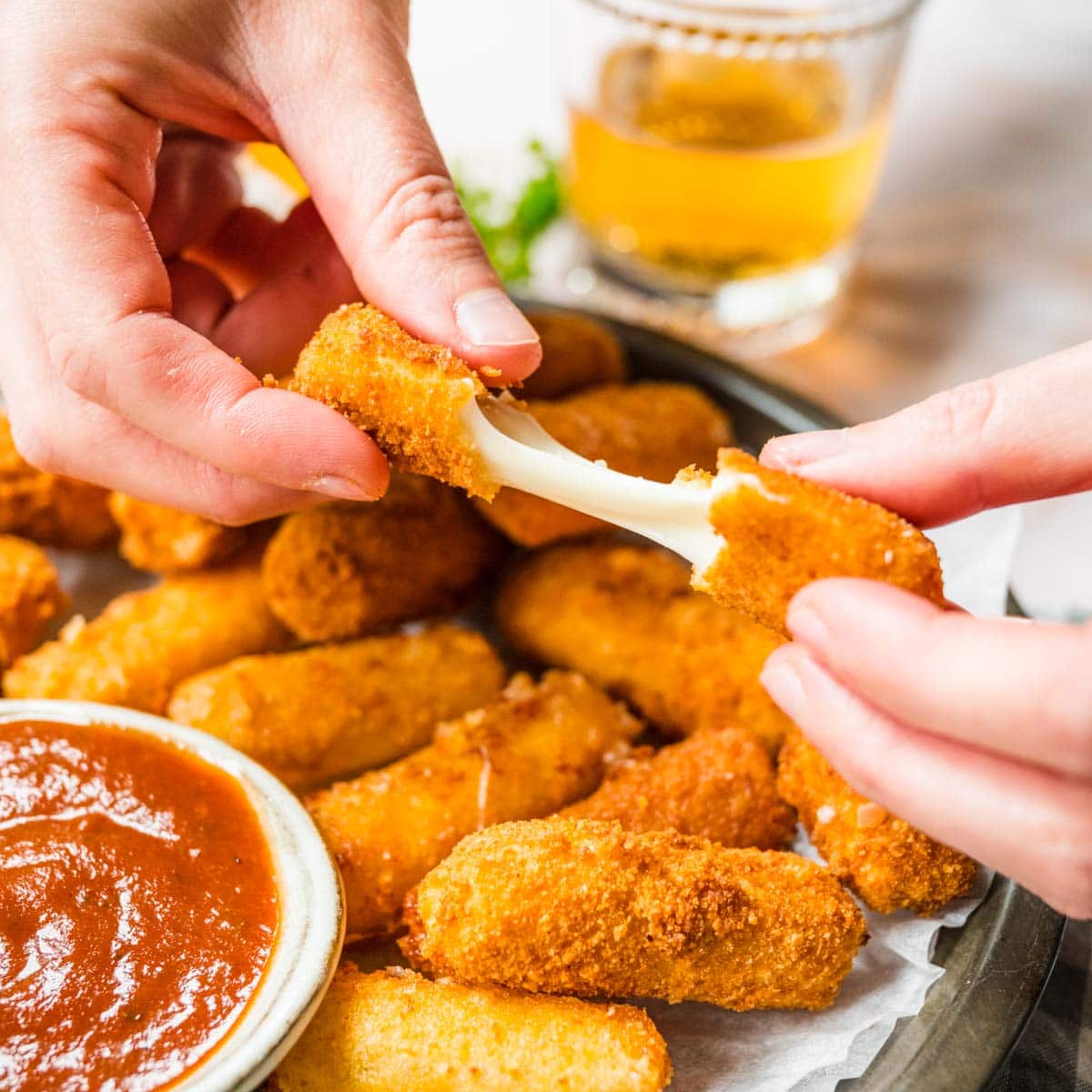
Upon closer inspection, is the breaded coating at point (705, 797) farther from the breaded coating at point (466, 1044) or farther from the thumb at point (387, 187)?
the thumb at point (387, 187)

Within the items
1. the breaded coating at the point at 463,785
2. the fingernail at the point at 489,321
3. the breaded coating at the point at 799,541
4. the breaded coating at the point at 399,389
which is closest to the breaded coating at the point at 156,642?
the breaded coating at the point at 463,785

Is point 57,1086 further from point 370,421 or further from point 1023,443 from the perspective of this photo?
point 1023,443

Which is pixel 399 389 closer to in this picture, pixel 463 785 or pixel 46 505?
pixel 463 785

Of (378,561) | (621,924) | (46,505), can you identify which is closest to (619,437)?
(378,561)

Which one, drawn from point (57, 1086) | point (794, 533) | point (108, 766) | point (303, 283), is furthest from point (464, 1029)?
point (303, 283)

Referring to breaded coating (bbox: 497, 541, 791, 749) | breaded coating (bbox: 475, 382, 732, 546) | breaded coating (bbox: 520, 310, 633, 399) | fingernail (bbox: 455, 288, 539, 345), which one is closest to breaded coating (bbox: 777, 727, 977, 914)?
breaded coating (bbox: 497, 541, 791, 749)
